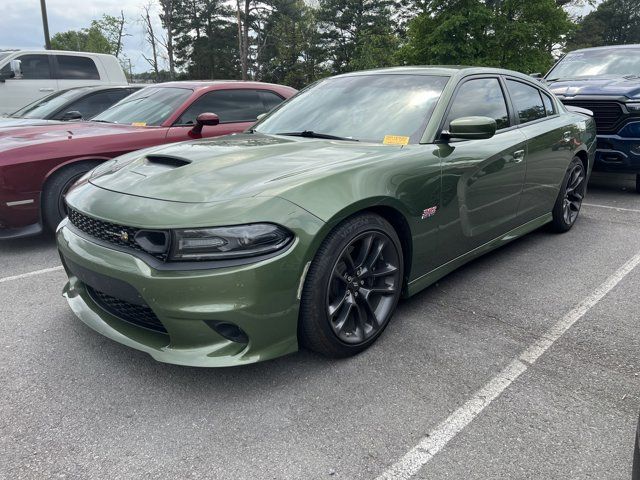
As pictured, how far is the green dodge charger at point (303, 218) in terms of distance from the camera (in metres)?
2.10

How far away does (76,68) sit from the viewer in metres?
9.84

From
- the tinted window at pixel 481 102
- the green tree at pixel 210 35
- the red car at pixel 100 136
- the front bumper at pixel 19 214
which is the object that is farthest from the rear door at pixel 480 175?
the green tree at pixel 210 35

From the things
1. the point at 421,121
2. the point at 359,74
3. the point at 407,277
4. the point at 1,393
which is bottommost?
the point at 1,393

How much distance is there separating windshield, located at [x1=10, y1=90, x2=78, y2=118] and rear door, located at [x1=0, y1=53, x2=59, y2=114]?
9.31ft

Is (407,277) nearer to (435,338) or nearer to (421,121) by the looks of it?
(435,338)

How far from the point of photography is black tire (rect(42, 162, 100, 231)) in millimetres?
4391

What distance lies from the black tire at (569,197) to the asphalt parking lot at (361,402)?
1377 millimetres

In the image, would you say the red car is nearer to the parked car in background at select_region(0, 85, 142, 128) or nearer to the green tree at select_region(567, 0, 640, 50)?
the parked car in background at select_region(0, 85, 142, 128)

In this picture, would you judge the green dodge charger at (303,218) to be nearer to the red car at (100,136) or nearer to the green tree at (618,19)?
the red car at (100,136)

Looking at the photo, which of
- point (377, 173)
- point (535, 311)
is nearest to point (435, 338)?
point (535, 311)

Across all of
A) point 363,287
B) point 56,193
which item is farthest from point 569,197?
point 56,193

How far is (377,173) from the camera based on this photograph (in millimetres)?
2562

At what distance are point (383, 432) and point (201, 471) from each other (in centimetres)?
74

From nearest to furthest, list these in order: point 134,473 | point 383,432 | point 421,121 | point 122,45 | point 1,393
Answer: point 134,473
point 383,432
point 1,393
point 421,121
point 122,45
